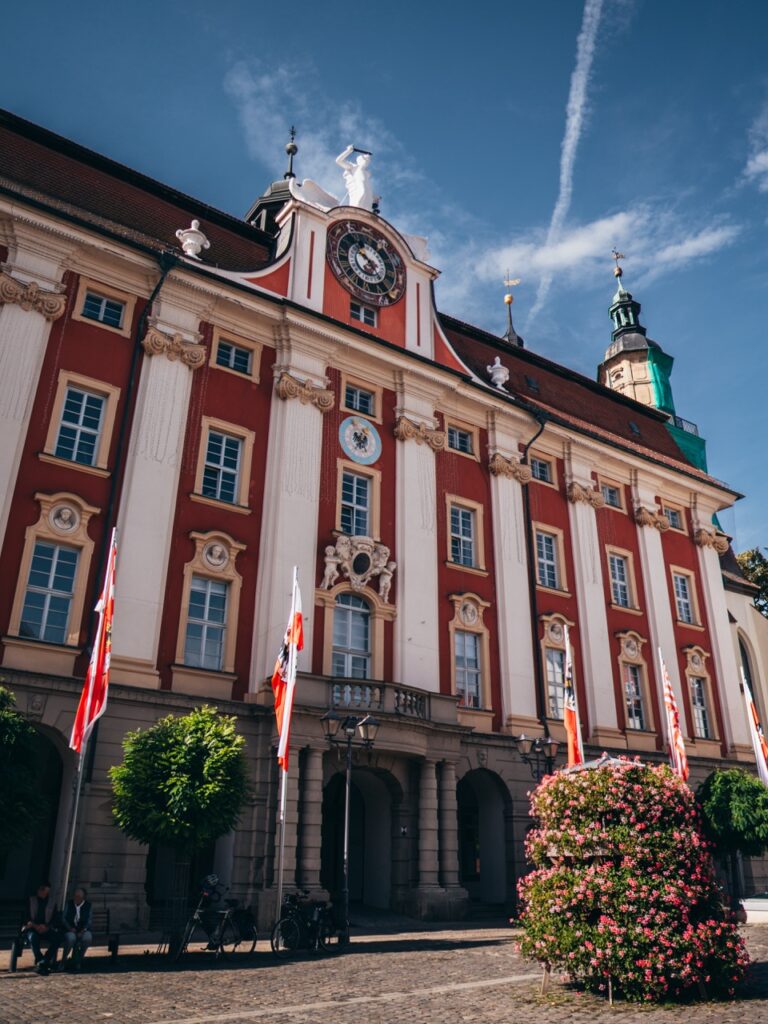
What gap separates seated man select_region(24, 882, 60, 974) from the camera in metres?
13.9

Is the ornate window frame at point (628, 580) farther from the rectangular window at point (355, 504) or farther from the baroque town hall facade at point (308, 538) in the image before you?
the rectangular window at point (355, 504)

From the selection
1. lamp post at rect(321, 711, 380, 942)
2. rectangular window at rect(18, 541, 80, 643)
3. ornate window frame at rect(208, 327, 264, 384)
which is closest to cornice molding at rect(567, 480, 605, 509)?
ornate window frame at rect(208, 327, 264, 384)

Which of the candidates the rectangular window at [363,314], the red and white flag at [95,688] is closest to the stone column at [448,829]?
the red and white flag at [95,688]

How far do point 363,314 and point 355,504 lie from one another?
7.62m

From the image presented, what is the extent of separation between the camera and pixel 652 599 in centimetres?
3503

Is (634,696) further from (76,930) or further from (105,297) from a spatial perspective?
(105,297)

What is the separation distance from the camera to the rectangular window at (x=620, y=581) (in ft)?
113

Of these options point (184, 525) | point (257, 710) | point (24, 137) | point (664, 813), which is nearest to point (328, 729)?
point (257, 710)

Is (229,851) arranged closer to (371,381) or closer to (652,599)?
(371,381)

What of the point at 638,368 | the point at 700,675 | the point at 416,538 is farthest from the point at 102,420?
the point at 638,368

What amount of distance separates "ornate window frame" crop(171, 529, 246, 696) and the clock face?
11573mm

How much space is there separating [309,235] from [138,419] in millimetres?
10225

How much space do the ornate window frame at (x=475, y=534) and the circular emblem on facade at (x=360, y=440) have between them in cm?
342

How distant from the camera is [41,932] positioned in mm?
14180
